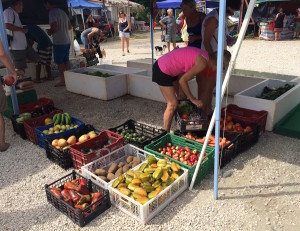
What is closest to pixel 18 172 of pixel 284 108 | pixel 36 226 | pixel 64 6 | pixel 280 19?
pixel 36 226

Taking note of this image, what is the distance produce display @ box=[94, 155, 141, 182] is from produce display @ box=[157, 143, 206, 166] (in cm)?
39

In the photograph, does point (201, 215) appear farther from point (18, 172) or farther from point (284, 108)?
point (284, 108)

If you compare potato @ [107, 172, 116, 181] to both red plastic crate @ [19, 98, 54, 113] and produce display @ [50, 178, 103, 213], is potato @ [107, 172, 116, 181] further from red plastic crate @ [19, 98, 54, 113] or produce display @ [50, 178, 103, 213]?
red plastic crate @ [19, 98, 54, 113]

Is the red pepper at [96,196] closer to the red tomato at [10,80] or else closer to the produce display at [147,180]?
the produce display at [147,180]

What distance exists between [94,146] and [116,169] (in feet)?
1.89

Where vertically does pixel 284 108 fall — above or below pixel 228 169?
above

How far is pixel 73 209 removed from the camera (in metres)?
2.77

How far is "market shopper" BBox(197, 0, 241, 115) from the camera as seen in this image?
4191mm

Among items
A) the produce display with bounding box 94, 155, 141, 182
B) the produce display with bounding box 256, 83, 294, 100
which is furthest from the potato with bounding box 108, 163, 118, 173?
the produce display with bounding box 256, 83, 294, 100

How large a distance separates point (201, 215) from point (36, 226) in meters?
1.65

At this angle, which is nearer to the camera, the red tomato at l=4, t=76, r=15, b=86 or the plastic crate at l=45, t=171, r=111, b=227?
the plastic crate at l=45, t=171, r=111, b=227

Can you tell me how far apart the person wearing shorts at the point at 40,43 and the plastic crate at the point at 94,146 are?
5138 millimetres

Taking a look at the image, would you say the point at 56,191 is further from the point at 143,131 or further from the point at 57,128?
the point at 143,131

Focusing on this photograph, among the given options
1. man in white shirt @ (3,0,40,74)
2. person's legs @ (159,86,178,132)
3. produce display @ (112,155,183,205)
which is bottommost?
produce display @ (112,155,183,205)
